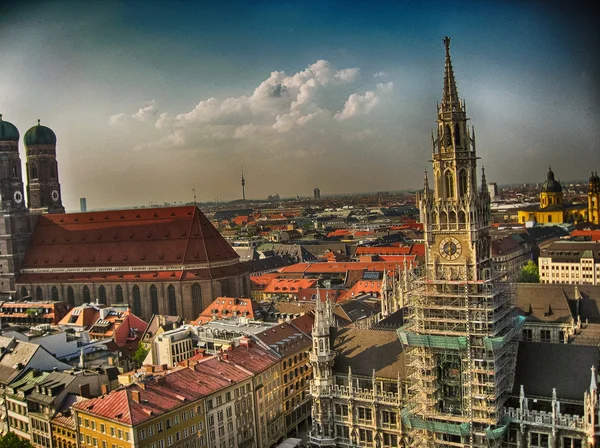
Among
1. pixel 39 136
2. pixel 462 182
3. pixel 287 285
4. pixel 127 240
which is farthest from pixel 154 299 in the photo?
pixel 462 182

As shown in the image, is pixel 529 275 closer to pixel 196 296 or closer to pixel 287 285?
pixel 287 285

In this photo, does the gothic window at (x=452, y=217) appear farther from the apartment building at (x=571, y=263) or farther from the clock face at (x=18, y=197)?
the clock face at (x=18, y=197)

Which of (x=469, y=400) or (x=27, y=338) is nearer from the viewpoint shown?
(x=469, y=400)

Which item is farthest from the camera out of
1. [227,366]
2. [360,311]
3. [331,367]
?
[360,311]

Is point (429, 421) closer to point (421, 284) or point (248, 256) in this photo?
point (421, 284)

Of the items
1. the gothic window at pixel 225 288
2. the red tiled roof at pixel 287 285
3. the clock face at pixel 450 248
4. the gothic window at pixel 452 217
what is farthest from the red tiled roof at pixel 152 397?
the red tiled roof at pixel 287 285

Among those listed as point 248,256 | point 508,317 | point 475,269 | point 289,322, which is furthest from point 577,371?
point 248,256
